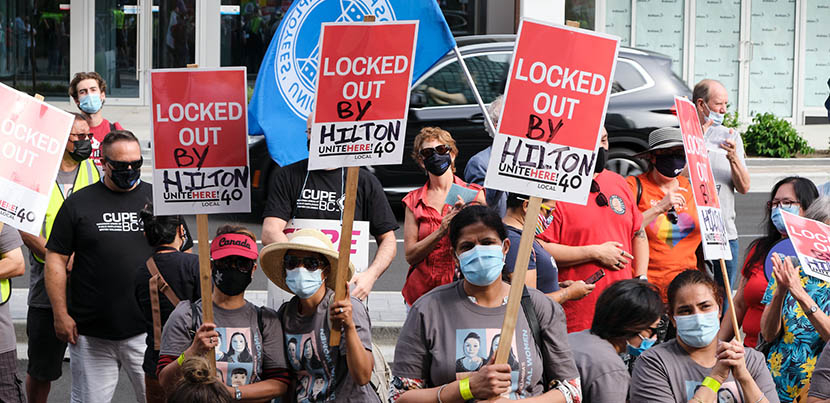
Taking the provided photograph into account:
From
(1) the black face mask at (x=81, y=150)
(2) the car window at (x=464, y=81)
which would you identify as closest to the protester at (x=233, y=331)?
(1) the black face mask at (x=81, y=150)

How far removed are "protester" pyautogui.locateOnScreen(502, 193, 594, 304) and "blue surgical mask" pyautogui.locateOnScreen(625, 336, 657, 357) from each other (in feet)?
1.79

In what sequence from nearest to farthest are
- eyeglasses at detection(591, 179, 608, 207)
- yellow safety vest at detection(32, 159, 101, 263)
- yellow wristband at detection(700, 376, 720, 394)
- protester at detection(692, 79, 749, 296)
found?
yellow wristband at detection(700, 376, 720, 394) < eyeglasses at detection(591, 179, 608, 207) < yellow safety vest at detection(32, 159, 101, 263) < protester at detection(692, 79, 749, 296)

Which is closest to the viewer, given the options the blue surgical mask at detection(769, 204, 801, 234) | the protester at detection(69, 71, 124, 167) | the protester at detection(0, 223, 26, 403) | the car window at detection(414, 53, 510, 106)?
the protester at detection(0, 223, 26, 403)

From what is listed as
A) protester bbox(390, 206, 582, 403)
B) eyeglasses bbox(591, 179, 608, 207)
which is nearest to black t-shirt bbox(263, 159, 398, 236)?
eyeglasses bbox(591, 179, 608, 207)

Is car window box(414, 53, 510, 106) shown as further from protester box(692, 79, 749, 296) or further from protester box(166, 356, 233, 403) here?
protester box(166, 356, 233, 403)

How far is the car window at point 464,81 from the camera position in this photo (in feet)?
42.5

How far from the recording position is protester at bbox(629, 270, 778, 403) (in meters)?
4.68

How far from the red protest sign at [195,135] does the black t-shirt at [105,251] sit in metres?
1.08

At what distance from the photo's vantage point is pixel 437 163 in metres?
6.74

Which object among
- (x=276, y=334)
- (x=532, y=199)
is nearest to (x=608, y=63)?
(x=532, y=199)

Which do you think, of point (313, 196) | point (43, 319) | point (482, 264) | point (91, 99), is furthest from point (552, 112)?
point (91, 99)

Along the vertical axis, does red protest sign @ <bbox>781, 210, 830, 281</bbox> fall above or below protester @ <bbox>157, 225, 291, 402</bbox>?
above

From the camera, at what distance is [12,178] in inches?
218

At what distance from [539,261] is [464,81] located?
7.43 m
